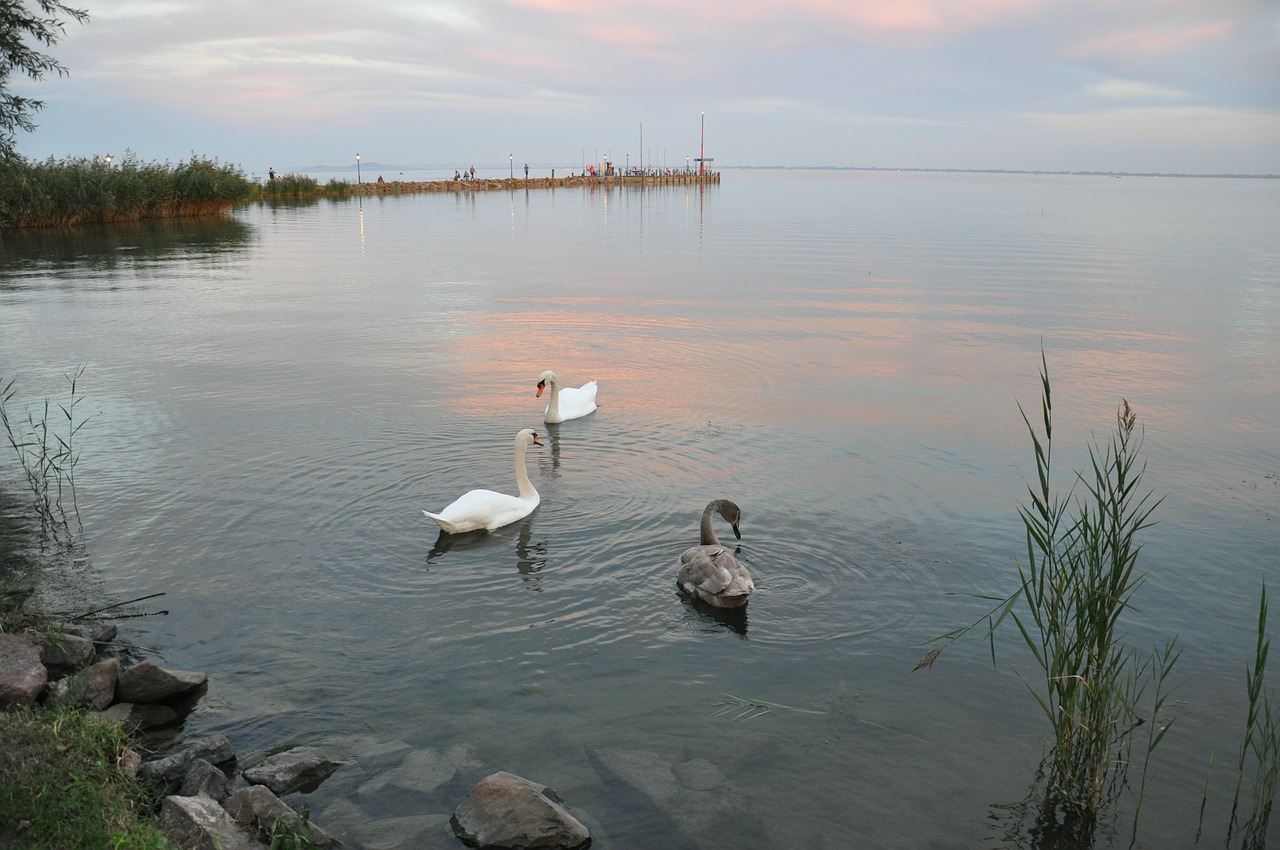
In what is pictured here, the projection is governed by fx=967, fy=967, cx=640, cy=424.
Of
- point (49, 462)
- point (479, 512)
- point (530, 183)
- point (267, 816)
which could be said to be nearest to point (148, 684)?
point (267, 816)

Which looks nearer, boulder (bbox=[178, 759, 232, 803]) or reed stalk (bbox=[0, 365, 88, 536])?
boulder (bbox=[178, 759, 232, 803])

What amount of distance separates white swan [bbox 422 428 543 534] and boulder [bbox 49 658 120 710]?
3256 millimetres

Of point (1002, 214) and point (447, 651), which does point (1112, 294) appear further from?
point (1002, 214)

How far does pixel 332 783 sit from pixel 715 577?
3.39 m

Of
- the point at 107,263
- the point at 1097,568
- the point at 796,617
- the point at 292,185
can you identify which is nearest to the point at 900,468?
the point at 796,617

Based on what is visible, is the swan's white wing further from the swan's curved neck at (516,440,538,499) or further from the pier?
the pier

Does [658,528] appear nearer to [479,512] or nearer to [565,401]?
[479,512]

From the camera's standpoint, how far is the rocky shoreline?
5.14 metres

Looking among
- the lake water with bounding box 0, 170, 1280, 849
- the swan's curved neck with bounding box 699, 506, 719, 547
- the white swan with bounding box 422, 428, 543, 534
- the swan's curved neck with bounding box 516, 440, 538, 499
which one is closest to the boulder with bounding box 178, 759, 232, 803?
the lake water with bounding box 0, 170, 1280, 849

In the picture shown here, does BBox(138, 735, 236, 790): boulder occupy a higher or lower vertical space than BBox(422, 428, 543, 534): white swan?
lower

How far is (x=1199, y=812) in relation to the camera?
18.7ft

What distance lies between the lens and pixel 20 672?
600cm

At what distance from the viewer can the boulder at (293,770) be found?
18.5ft

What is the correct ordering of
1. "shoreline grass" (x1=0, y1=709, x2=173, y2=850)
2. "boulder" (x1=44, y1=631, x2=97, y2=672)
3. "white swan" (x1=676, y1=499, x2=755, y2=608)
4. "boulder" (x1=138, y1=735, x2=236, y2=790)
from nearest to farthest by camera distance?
"shoreline grass" (x1=0, y1=709, x2=173, y2=850)
"boulder" (x1=138, y1=735, x2=236, y2=790)
"boulder" (x1=44, y1=631, x2=97, y2=672)
"white swan" (x1=676, y1=499, x2=755, y2=608)
